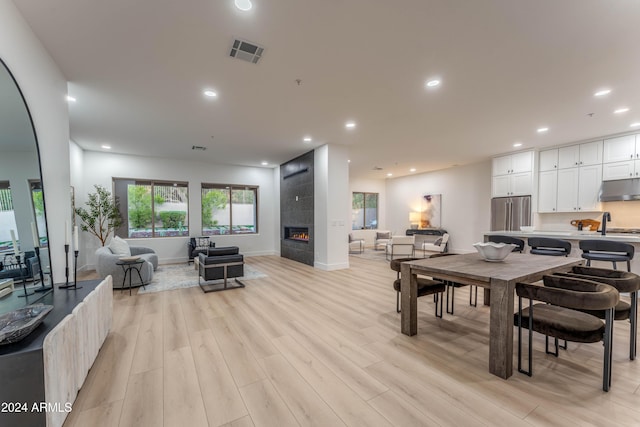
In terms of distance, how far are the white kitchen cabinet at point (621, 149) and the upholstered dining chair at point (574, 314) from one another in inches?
208

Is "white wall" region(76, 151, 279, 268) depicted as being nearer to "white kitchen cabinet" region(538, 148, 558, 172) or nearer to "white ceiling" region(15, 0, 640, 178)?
"white ceiling" region(15, 0, 640, 178)

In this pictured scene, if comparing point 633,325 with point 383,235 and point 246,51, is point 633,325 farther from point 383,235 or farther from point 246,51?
point 383,235

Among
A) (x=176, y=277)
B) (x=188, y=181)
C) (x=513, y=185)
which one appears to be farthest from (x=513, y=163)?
(x=188, y=181)

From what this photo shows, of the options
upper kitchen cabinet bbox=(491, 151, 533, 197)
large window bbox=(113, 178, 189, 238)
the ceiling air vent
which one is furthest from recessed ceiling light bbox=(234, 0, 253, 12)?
upper kitchen cabinet bbox=(491, 151, 533, 197)

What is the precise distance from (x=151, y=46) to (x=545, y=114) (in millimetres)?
5650

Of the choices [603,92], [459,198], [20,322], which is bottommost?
[20,322]

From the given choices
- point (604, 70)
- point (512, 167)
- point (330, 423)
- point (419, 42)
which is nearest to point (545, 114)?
point (604, 70)

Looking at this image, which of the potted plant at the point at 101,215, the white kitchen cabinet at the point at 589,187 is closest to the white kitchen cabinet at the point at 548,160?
the white kitchen cabinet at the point at 589,187

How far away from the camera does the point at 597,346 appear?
2586mm

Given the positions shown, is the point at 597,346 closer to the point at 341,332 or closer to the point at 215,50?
the point at 341,332

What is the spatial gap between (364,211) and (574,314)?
8.93m

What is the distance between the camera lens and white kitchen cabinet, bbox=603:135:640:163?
5082 millimetres

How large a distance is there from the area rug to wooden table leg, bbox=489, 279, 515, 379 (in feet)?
14.4

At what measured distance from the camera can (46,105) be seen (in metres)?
2.60
